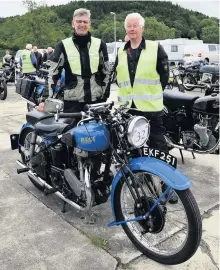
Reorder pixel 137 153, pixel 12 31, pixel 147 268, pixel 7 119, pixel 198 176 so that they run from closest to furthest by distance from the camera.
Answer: pixel 147 268
pixel 137 153
pixel 198 176
pixel 7 119
pixel 12 31

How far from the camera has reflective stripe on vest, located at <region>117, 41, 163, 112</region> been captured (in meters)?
3.05

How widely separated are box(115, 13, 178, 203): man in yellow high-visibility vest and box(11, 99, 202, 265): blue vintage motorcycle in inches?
26.8

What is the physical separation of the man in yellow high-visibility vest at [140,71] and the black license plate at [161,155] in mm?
761

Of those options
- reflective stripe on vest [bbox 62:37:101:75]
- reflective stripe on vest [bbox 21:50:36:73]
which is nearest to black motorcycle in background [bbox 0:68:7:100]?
reflective stripe on vest [bbox 21:50:36:73]

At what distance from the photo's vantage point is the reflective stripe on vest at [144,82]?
3055 mm

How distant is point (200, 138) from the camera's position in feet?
13.7

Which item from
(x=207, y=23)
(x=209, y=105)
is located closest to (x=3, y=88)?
(x=209, y=105)

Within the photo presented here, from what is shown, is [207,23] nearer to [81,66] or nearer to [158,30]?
[158,30]

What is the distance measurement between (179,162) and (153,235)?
196 cm

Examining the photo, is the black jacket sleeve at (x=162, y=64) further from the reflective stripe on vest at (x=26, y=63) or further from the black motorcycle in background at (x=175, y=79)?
the reflective stripe on vest at (x=26, y=63)

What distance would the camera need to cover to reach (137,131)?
2.32 meters

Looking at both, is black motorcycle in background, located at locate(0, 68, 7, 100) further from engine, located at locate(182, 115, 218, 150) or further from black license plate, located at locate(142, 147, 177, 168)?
black license plate, located at locate(142, 147, 177, 168)

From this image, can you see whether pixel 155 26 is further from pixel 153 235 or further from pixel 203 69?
pixel 153 235

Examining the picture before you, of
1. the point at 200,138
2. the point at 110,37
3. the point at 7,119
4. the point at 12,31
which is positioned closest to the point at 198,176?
the point at 200,138
